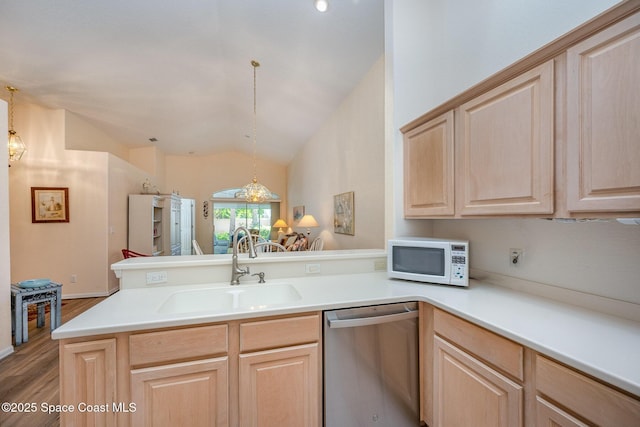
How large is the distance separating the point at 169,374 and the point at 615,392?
5.16ft

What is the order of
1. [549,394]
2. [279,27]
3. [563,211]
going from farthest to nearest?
1. [279,27]
2. [563,211]
3. [549,394]

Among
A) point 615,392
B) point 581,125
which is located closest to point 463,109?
point 581,125

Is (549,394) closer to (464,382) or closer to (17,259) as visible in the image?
(464,382)

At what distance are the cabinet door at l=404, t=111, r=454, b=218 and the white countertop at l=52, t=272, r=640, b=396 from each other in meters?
0.54

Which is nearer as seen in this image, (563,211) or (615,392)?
(615,392)

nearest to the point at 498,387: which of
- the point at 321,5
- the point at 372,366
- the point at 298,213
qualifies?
the point at 372,366

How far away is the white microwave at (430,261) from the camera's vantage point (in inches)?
64.4

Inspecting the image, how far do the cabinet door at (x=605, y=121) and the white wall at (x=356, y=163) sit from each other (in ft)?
6.56

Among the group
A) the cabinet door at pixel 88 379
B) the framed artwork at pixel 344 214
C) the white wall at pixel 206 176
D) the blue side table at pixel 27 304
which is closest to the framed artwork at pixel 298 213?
the white wall at pixel 206 176

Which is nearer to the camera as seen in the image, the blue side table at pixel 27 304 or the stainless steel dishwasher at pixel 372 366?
the stainless steel dishwasher at pixel 372 366

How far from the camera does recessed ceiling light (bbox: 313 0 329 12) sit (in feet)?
7.48

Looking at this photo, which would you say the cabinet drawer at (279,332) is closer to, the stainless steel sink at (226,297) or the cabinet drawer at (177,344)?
the cabinet drawer at (177,344)

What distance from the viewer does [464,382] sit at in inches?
48.7

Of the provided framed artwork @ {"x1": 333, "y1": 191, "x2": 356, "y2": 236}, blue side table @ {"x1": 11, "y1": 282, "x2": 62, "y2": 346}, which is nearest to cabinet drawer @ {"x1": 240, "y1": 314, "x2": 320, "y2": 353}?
framed artwork @ {"x1": 333, "y1": 191, "x2": 356, "y2": 236}
